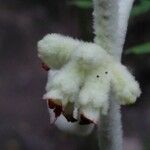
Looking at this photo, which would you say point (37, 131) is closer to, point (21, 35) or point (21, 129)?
point (21, 129)

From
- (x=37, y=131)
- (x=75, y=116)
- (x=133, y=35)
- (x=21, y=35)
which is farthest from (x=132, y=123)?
(x=75, y=116)

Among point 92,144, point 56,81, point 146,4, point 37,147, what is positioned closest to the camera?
point 56,81

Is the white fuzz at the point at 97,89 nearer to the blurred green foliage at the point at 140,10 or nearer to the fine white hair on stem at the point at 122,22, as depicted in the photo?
the fine white hair on stem at the point at 122,22

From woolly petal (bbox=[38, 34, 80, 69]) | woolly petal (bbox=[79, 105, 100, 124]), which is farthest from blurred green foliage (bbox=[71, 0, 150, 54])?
woolly petal (bbox=[79, 105, 100, 124])

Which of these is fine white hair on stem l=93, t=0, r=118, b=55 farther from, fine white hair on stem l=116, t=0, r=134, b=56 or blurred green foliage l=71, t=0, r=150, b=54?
blurred green foliage l=71, t=0, r=150, b=54

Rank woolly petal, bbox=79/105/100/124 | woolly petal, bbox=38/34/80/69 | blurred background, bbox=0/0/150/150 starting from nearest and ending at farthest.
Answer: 1. woolly petal, bbox=79/105/100/124
2. woolly petal, bbox=38/34/80/69
3. blurred background, bbox=0/0/150/150

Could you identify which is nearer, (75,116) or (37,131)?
(75,116)

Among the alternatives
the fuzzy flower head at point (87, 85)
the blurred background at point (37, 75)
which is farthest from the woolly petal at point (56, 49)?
the blurred background at point (37, 75)
